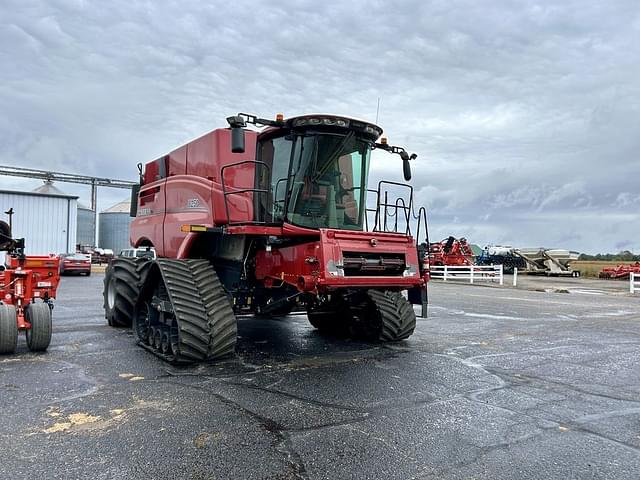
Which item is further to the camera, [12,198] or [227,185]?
[12,198]

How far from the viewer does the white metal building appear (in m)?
34.3

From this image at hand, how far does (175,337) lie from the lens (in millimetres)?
7051

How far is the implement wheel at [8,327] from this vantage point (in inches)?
273

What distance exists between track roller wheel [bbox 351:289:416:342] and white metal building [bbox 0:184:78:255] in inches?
1220

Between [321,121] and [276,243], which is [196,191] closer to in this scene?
[276,243]

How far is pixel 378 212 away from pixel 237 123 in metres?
2.66

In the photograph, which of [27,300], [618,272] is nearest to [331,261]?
[27,300]

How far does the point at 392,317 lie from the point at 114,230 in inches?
2035

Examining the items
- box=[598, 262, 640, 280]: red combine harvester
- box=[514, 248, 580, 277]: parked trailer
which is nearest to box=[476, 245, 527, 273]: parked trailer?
box=[514, 248, 580, 277]: parked trailer

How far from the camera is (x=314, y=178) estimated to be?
735 centimetres

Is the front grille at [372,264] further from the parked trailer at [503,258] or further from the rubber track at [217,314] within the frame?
the parked trailer at [503,258]

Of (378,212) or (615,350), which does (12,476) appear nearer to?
(378,212)

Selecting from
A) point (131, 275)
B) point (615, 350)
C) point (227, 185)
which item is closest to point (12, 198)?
point (131, 275)

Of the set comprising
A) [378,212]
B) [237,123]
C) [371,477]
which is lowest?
[371,477]
